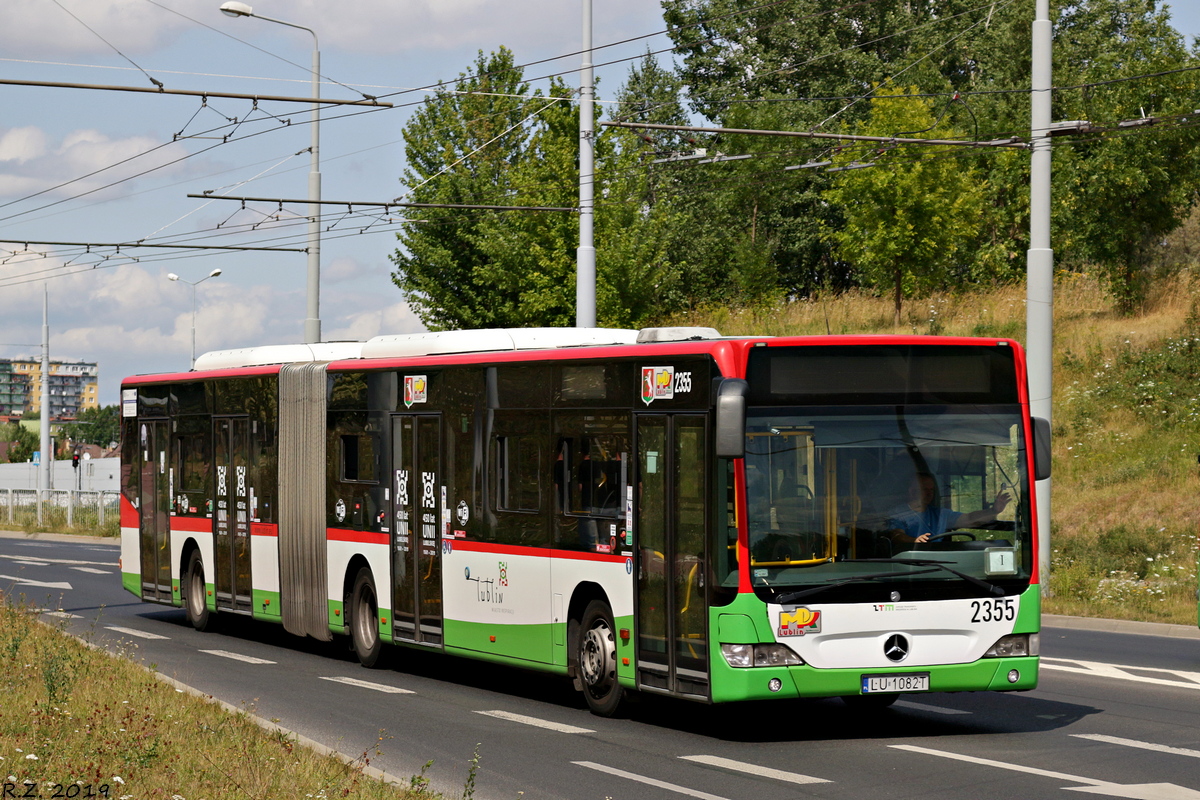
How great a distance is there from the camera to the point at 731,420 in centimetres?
1098

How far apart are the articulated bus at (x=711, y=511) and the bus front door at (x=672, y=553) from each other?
0.02 metres

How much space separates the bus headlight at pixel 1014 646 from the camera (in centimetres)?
1182

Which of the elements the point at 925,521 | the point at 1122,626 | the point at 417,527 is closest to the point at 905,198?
the point at 1122,626

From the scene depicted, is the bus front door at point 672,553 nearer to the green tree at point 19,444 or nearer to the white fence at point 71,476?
the white fence at point 71,476

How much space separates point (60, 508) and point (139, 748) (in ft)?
153

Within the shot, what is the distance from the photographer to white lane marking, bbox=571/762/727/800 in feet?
31.2

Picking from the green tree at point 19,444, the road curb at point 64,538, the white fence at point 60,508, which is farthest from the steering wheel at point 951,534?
the green tree at point 19,444

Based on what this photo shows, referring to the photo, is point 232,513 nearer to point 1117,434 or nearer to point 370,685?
point 370,685

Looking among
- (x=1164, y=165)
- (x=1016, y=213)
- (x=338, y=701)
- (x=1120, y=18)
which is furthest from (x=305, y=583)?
(x=1120, y=18)

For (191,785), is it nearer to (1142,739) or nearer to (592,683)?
(592,683)

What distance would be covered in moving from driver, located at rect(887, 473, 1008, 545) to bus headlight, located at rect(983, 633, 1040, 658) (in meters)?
0.86

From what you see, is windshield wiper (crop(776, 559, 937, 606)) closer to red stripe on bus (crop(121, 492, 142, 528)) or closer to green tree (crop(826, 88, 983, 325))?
red stripe on bus (crop(121, 492, 142, 528))

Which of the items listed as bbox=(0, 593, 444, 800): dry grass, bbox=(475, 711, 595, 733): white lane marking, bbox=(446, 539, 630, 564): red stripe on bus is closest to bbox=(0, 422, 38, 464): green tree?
bbox=(446, 539, 630, 564): red stripe on bus

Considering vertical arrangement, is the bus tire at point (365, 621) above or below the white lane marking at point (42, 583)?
above
